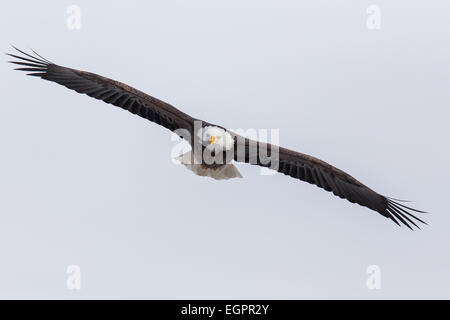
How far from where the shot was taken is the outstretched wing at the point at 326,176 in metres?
17.1

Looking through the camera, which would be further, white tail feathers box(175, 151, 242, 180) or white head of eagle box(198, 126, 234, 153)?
white tail feathers box(175, 151, 242, 180)

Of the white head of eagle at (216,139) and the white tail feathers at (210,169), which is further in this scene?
the white tail feathers at (210,169)

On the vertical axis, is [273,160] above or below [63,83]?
below

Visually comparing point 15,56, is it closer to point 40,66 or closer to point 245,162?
point 40,66

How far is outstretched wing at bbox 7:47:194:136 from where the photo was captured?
16.5 meters

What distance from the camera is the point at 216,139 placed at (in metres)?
16.7

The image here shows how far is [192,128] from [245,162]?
122 centimetres

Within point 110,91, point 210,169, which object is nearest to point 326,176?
point 210,169

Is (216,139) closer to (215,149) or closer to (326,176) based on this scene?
(215,149)

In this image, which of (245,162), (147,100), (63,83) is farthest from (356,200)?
(63,83)

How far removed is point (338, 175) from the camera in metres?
17.2

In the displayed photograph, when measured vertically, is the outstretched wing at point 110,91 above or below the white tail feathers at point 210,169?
above

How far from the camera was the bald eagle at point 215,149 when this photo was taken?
16.5m

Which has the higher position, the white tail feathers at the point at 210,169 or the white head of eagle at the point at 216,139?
the white head of eagle at the point at 216,139
